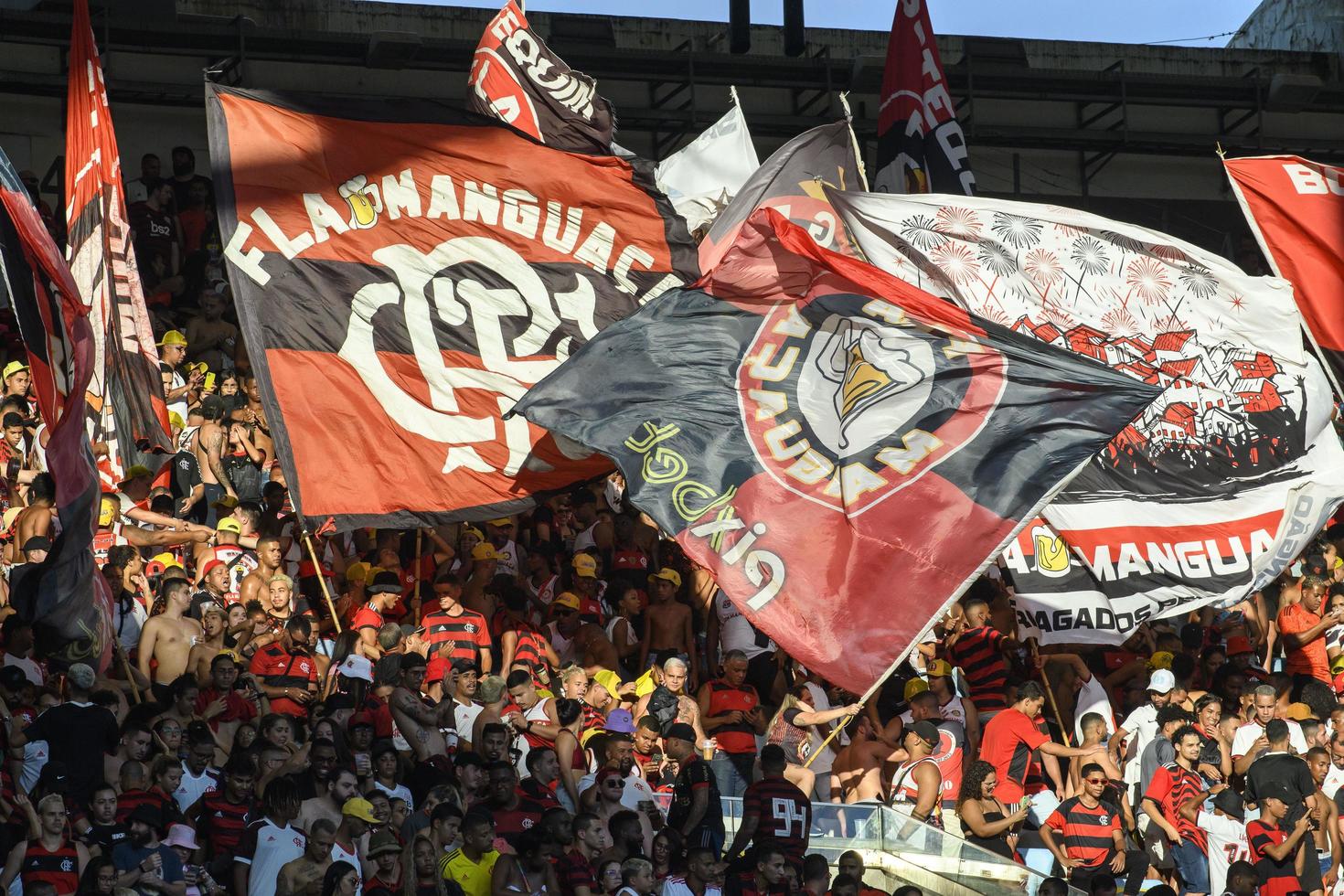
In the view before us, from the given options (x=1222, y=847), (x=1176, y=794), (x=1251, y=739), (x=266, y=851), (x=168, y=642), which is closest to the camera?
(x=266, y=851)

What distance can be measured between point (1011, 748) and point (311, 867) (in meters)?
5.65

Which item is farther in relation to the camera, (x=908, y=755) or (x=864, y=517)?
(x=908, y=755)

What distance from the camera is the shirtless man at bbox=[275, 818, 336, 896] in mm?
11148

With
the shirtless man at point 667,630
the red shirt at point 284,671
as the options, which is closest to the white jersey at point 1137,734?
the shirtless man at point 667,630

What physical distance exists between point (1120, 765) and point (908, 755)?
197 centimetres

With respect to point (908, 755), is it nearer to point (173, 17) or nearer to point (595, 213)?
point (595, 213)

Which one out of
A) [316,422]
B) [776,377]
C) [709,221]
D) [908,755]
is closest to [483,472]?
[316,422]

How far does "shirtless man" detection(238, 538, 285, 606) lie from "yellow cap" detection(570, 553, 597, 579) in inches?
103

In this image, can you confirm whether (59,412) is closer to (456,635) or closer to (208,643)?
(208,643)

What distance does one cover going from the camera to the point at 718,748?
46.9 feet

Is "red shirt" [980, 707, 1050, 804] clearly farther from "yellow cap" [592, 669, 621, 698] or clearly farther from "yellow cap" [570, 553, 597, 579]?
"yellow cap" [570, 553, 597, 579]

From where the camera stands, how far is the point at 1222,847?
14648 mm

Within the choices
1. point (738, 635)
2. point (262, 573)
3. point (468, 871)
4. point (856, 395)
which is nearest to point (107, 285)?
point (262, 573)

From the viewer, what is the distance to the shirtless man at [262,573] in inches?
574
